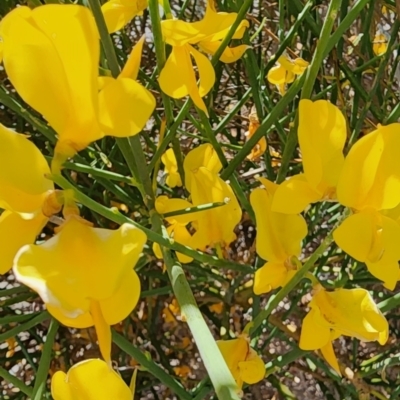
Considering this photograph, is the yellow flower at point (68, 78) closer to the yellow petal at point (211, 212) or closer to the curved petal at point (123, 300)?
the curved petal at point (123, 300)

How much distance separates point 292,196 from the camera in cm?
36

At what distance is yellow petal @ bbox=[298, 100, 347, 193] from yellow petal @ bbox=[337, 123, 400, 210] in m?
0.02

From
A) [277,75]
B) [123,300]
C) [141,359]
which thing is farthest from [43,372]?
[277,75]

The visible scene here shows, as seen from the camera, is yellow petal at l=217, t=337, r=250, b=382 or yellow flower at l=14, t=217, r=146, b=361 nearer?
yellow flower at l=14, t=217, r=146, b=361

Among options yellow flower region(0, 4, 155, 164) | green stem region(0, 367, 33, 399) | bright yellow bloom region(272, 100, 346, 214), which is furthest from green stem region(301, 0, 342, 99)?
green stem region(0, 367, 33, 399)

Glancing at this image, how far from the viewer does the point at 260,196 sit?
0.39 meters

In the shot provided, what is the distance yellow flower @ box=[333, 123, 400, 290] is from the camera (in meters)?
0.33

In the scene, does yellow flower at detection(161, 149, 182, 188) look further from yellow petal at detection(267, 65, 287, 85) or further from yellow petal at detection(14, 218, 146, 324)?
yellow petal at detection(14, 218, 146, 324)

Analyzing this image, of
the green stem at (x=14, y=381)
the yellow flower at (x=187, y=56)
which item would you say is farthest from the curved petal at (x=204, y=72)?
the green stem at (x=14, y=381)

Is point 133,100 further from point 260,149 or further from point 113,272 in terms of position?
point 260,149

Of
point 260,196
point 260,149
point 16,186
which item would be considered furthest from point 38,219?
point 260,149

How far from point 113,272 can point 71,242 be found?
3 centimetres

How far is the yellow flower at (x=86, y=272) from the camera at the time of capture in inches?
9.7

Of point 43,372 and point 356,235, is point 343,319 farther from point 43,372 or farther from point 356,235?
point 43,372
